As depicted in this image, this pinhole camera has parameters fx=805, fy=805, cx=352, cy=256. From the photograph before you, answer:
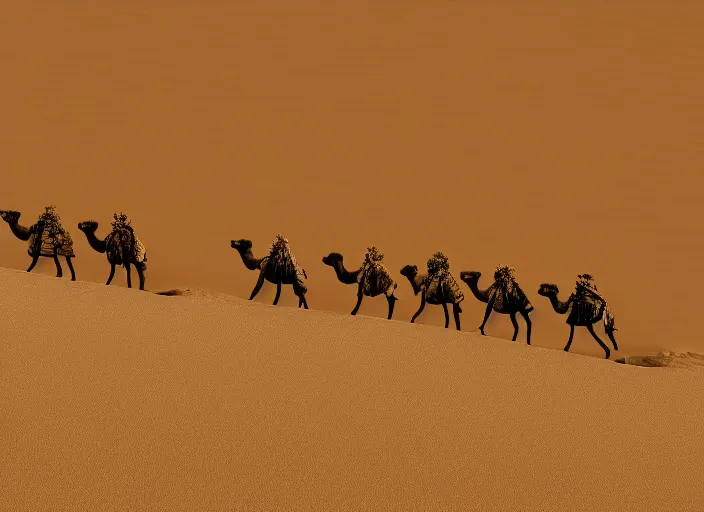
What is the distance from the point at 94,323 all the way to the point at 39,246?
637cm

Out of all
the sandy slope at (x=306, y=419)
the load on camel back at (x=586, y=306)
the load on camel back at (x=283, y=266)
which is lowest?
the sandy slope at (x=306, y=419)

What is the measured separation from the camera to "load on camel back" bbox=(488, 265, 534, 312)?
1310 centimetres

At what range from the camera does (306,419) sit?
6656 millimetres

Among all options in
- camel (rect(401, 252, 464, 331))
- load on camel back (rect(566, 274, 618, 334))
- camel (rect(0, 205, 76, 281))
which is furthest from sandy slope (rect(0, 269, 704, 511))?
camel (rect(0, 205, 76, 281))

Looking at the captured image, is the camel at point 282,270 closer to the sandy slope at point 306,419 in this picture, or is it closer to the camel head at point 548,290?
the sandy slope at point 306,419

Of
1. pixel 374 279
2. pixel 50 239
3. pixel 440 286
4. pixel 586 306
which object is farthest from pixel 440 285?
pixel 50 239

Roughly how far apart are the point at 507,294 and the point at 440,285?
3.80 feet

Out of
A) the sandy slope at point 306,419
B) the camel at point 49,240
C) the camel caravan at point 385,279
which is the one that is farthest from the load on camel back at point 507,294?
the camel at point 49,240

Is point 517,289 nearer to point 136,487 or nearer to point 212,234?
point 136,487

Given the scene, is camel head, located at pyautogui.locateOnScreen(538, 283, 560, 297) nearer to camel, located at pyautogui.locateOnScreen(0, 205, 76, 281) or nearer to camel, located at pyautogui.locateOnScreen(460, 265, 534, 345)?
camel, located at pyautogui.locateOnScreen(460, 265, 534, 345)

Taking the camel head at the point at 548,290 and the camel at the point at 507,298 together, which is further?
the camel head at the point at 548,290

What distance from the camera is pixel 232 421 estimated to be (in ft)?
21.0

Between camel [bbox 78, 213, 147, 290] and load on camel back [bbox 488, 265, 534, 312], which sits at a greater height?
load on camel back [bbox 488, 265, 534, 312]

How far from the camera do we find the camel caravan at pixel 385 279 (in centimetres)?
1309
